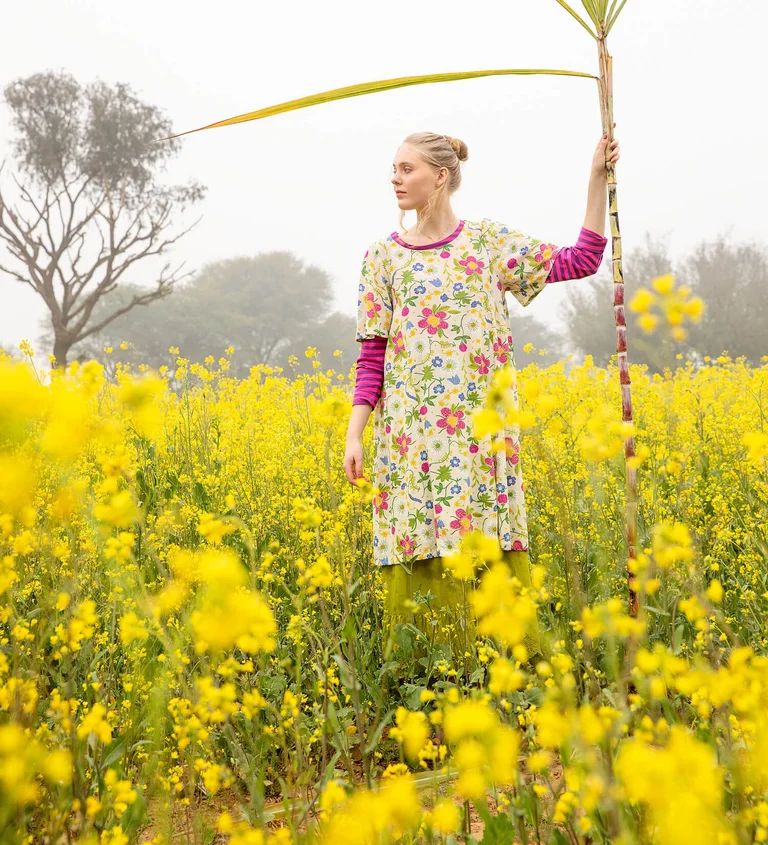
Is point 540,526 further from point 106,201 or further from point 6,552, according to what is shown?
point 106,201

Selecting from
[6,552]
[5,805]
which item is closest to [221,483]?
[6,552]

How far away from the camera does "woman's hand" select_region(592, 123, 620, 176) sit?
159 cm

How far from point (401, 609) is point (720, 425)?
5.85 feet

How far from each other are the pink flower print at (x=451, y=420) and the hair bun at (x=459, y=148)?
0.85 metres

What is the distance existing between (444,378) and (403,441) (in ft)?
0.74

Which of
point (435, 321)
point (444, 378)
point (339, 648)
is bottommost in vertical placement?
point (339, 648)

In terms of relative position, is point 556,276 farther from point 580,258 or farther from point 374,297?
point 374,297

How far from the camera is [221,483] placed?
121 inches

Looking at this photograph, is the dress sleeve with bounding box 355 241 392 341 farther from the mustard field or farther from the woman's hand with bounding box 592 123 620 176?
the woman's hand with bounding box 592 123 620 176

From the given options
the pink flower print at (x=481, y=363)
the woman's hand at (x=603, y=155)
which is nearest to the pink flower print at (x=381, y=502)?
the pink flower print at (x=481, y=363)

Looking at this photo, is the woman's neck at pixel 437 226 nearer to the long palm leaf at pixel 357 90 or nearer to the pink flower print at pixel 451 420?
the pink flower print at pixel 451 420

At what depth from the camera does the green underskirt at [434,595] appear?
217 centimetres

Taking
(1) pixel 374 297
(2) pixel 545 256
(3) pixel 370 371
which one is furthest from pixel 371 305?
(2) pixel 545 256

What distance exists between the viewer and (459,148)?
7.84 feet
